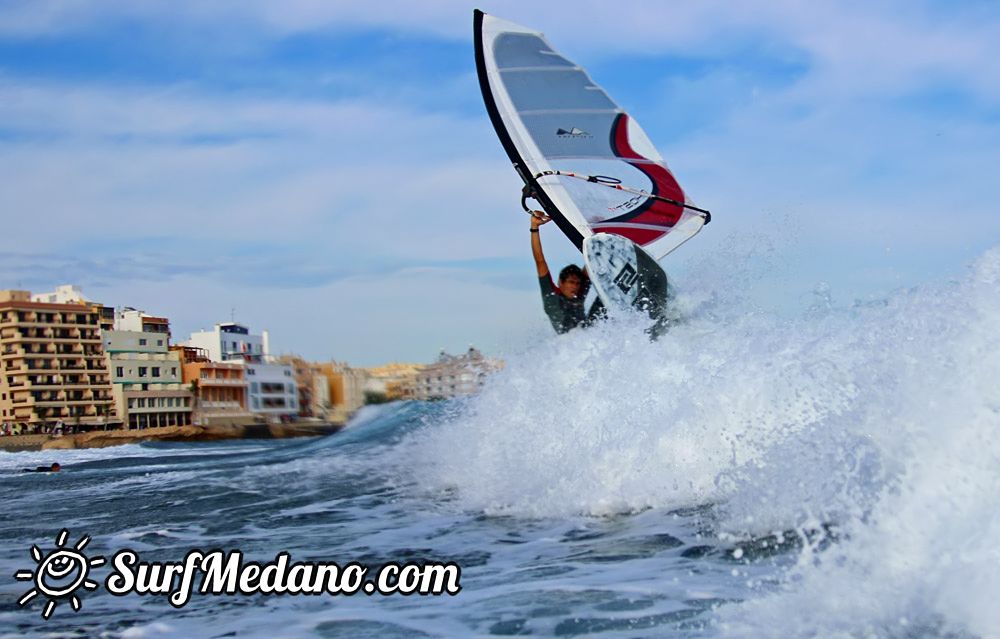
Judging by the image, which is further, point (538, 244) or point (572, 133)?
point (572, 133)

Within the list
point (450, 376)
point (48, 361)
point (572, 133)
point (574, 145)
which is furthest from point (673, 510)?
point (48, 361)

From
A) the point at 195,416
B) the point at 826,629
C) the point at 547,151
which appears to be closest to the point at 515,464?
the point at 826,629

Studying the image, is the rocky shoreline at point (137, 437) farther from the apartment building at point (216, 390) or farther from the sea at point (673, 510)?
the sea at point (673, 510)

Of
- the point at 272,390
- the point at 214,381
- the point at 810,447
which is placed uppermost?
the point at 214,381

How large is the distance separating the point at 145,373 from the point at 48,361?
5.51 meters

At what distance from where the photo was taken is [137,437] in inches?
1535

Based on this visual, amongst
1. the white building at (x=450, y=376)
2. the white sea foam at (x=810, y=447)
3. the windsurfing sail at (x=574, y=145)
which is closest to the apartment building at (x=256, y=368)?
the white building at (x=450, y=376)

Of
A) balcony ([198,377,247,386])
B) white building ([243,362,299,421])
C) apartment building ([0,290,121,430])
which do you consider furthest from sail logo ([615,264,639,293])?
apartment building ([0,290,121,430])

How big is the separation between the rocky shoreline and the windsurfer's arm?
2579 centimetres

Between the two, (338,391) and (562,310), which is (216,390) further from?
(562,310)

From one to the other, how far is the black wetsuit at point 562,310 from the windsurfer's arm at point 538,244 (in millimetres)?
116

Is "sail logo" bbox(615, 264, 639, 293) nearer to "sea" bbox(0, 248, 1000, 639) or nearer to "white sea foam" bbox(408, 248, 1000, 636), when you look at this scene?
"white sea foam" bbox(408, 248, 1000, 636)

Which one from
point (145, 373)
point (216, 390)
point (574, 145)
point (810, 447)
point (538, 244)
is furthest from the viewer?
point (145, 373)

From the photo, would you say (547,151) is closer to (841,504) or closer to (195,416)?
(841,504)
